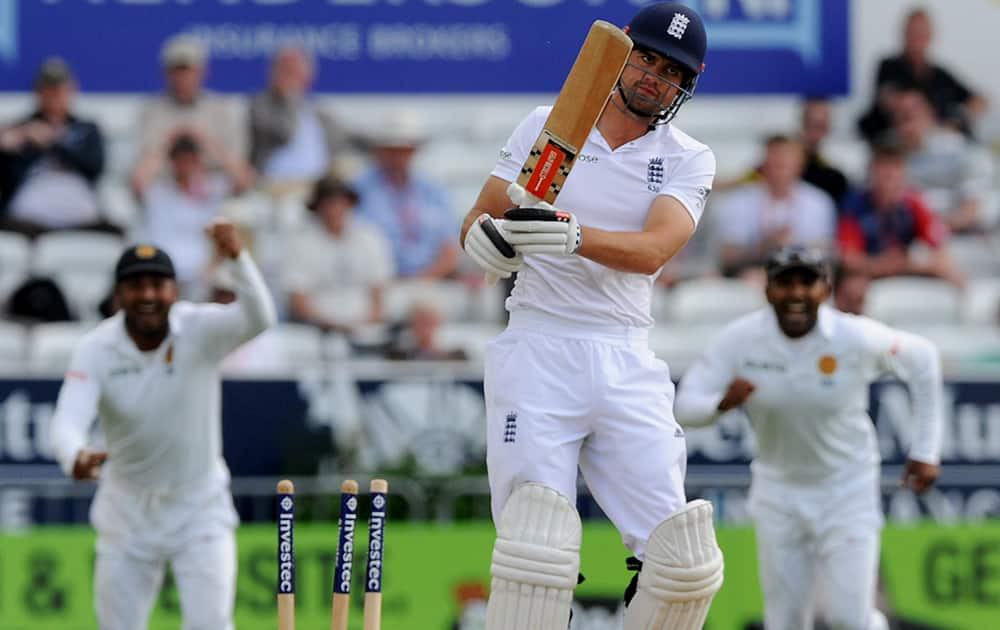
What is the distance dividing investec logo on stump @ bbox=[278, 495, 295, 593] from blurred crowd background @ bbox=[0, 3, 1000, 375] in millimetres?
5119

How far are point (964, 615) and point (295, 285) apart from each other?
402 centimetres

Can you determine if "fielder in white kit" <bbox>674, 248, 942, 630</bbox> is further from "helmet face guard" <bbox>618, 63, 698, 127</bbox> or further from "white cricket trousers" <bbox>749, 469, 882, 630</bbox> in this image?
"helmet face guard" <bbox>618, 63, 698, 127</bbox>

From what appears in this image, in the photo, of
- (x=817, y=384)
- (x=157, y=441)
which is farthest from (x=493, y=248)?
(x=817, y=384)

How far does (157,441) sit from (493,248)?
2.94 m

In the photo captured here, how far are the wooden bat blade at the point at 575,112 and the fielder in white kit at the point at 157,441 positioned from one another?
2478 mm

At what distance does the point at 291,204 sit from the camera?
450 inches

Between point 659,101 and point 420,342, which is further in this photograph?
point 420,342

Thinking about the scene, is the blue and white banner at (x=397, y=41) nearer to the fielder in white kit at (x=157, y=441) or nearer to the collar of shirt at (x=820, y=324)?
the collar of shirt at (x=820, y=324)

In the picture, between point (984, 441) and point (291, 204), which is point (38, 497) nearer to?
point (291, 204)

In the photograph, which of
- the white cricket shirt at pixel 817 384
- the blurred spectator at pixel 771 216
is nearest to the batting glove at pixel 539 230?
the white cricket shirt at pixel 817 384

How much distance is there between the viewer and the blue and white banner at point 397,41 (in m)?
11.8

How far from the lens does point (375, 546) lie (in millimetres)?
4969

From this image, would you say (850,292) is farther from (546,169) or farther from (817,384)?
(546,169)

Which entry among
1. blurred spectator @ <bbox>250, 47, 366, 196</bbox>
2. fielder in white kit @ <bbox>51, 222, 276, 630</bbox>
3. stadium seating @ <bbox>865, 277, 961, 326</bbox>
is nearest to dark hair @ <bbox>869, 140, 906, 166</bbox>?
stadium seating @ <bbox>865, 277, 961, 326</bbox>
